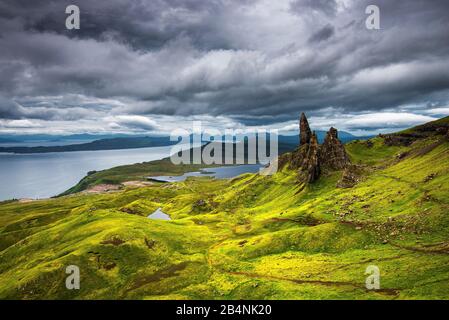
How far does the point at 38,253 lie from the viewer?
4781 inches

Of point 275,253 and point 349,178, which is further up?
point 349,178

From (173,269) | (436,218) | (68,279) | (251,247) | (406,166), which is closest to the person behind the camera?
(436,218)

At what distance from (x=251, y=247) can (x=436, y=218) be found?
53.7 metres

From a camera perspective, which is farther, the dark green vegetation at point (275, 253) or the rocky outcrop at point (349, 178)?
the rocky outcrop at point (349, 178)

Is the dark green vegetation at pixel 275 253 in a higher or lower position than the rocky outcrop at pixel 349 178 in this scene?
lower

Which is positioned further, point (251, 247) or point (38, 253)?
point (38, 253)

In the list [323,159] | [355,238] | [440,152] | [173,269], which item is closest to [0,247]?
[173,269]

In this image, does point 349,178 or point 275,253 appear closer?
point 275,253

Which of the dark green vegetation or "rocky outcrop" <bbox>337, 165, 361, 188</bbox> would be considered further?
"rocky outcrop" <bbox>337, 165, 361, 188</bbox>

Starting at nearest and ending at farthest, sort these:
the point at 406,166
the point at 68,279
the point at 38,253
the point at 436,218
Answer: the point at 436,218
the point at 68,279
the point at 38,253
the point at 406,166

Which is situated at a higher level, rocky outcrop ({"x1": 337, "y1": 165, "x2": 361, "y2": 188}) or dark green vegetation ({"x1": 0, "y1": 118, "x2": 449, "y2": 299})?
rocky outcrop ({"x1": 337, "y1": 165, "x2": 361, "y2": 188})

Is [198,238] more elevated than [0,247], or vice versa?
[198,238]

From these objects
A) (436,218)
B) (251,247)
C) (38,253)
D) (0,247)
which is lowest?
(0,247)
